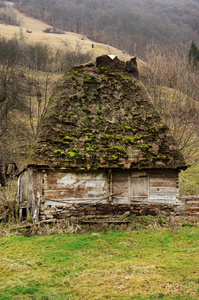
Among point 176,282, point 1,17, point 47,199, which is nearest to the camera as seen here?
point 176,282

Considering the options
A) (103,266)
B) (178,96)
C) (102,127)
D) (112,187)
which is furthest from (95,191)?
(178,96)

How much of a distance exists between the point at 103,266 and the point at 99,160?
4733 millimetres

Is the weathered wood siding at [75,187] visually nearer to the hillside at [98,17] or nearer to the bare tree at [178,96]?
the bare tree at [178,96]

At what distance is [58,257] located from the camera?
711cm

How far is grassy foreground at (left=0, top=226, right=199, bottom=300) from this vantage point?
5199 mm

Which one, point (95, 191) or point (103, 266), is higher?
point (103, 266)

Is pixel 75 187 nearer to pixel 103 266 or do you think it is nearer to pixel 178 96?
pixel 103 266

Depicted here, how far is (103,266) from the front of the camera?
646cm

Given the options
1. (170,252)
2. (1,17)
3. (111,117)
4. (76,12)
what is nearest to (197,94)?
(111,117)

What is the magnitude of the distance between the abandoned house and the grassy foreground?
5.68 ft

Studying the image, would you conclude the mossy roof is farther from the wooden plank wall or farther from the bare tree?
the bare tree

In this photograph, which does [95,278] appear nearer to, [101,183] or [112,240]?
[112,240]

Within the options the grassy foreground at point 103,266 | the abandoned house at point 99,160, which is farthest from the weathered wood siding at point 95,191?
the grassy foreground at point 103,266

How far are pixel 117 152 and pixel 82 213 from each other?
2734mm
